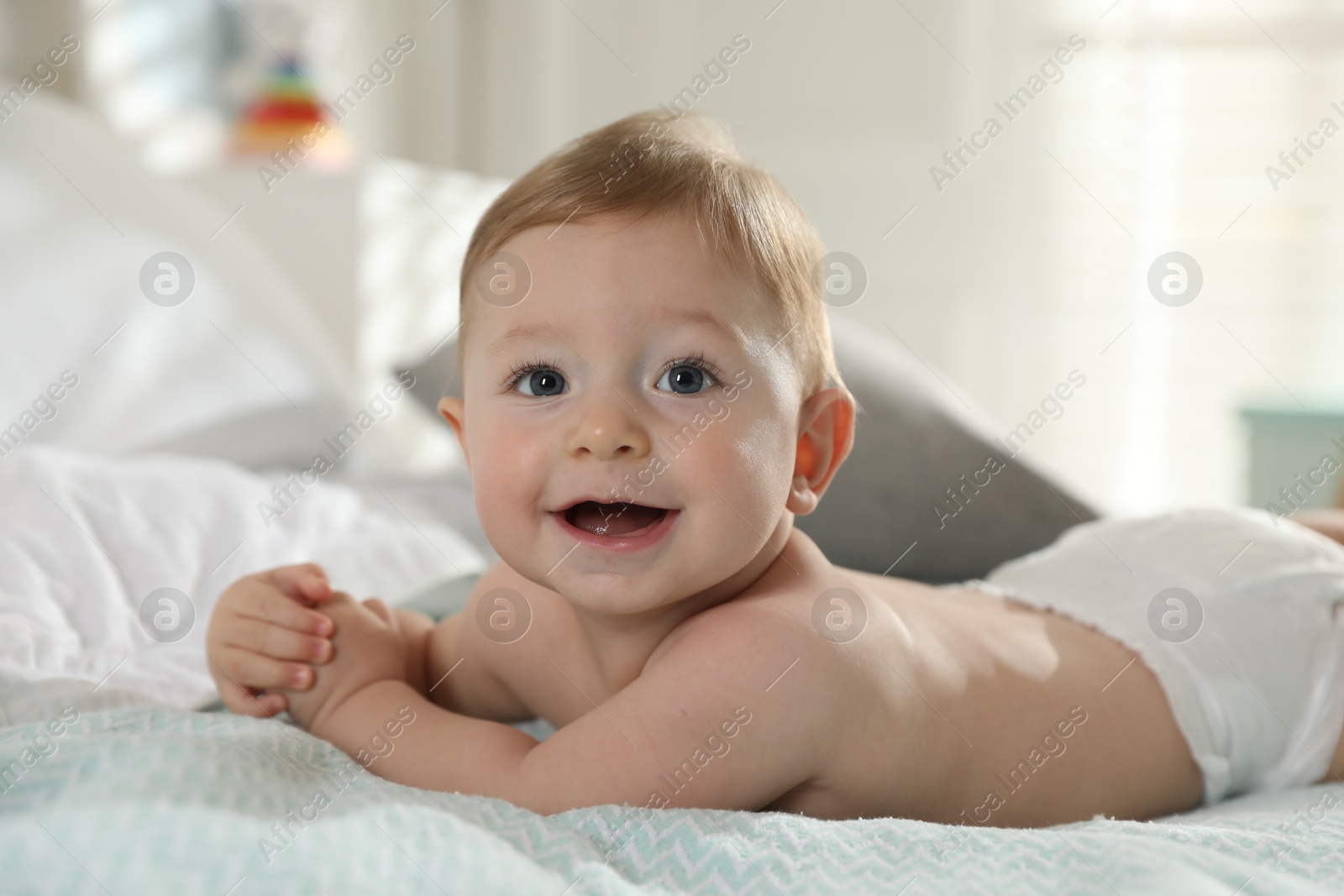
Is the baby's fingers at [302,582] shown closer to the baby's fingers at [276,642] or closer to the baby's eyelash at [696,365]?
the baby's fingers at [276,642]

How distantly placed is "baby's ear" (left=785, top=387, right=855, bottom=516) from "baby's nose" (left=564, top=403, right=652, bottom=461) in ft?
0.47

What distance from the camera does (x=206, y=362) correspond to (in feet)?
5.24

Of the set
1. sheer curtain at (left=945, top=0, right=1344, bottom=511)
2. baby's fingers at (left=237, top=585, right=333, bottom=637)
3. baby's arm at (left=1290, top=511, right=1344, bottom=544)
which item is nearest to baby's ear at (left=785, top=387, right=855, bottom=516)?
baby's fingers at (left=237, top=585, right=333, bottom=637)

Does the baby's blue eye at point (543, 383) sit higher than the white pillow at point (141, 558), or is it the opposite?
the baby's blue eye at point (543, 383)

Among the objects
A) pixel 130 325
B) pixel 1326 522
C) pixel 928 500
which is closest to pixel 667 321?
pixel 928 500

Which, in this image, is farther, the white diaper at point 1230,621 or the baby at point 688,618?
the white diaper at point 1230,621

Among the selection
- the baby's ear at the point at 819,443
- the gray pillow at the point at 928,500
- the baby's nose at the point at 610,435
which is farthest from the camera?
the gray pillow at the point at 928,500

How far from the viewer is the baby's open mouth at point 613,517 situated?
66 centimetres

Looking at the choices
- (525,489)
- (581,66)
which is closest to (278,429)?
(525,489)

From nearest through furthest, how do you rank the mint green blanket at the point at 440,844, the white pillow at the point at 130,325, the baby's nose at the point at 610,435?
the mint green blanket at the point at 440,844 → the baby's nose at the point at 610,435 → the white pillow at the point at 130,325

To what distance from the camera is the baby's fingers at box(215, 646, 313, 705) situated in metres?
0.75

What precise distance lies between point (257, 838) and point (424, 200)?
174cm

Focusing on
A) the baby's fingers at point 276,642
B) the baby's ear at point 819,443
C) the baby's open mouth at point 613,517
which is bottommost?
the baby's fingers at point 276,642

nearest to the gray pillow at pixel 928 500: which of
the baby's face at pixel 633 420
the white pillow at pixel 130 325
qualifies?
the baby's face at pixel 633 420
